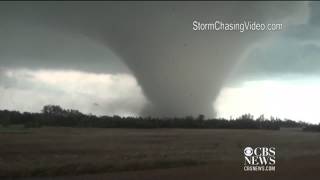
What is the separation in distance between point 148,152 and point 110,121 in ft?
3.15

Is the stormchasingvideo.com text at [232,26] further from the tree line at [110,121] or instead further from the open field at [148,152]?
the open field at [148,152]

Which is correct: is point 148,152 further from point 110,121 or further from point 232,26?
point 232,26

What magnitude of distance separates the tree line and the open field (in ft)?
0.37

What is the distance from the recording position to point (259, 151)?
13570 mm

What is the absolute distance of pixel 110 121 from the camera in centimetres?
1420

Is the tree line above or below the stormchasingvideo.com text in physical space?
below

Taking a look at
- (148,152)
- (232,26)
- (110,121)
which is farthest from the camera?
(110,121)

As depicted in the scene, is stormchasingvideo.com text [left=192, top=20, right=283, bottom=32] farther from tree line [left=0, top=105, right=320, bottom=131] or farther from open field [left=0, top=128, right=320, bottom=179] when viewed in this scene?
open field [left=0, top=128, right=320, bottom=179]

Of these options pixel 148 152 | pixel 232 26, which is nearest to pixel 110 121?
pixel 148 152

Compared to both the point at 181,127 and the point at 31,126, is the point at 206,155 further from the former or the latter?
the point at 31,126

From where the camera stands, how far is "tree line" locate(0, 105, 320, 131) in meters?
14.0

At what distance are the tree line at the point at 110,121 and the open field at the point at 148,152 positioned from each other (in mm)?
112

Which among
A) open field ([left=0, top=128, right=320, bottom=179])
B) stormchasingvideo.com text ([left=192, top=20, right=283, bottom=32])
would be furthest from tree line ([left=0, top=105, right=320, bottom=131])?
stormchasingvideo.com text ([left=192, top=20, right=283, bottom=32])

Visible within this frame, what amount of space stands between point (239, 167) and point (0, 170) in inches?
165
